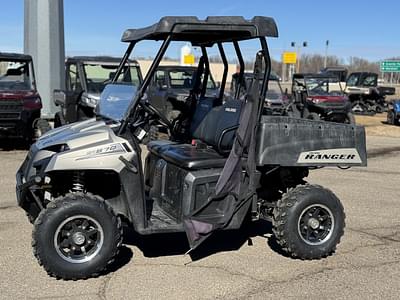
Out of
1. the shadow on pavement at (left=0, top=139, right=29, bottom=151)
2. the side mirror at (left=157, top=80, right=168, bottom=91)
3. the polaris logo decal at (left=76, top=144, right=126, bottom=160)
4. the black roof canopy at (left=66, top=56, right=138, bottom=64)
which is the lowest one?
the shadow on pavement at (left=0, top=139, right=29, bottom=151)

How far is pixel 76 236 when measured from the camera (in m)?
4.31

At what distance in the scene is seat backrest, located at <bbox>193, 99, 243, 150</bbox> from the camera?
5.12 metres

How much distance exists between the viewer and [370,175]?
32.0 ft

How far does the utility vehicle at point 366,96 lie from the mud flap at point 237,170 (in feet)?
77.1

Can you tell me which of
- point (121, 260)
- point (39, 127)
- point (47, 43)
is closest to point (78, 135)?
point (121, 260)

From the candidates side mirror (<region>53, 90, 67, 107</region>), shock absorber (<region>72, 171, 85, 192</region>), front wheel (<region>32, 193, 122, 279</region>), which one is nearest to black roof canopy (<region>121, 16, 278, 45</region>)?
shock absorber (<region>72, 171, 85, 192</region>)

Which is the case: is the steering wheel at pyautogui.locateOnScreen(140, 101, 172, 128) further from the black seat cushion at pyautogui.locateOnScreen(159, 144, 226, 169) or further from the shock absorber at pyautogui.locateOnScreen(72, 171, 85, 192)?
the shock absorber at pyautogui.locateOnScreen(72, 171, 85, 192)

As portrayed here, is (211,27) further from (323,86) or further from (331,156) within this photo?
(323,86)

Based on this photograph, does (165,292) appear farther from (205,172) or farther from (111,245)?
(205,172)

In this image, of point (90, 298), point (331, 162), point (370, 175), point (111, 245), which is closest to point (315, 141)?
point (331, 162)

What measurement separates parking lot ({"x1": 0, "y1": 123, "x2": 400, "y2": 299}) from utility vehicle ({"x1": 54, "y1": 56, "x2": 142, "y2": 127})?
Answer: 6.39 meters

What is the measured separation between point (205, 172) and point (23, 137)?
27.5 feet

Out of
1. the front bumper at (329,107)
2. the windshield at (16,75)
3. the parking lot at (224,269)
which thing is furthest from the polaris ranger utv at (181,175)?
the front bumper at (329,107)

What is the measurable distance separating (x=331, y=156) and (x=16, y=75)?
898 centimetres
